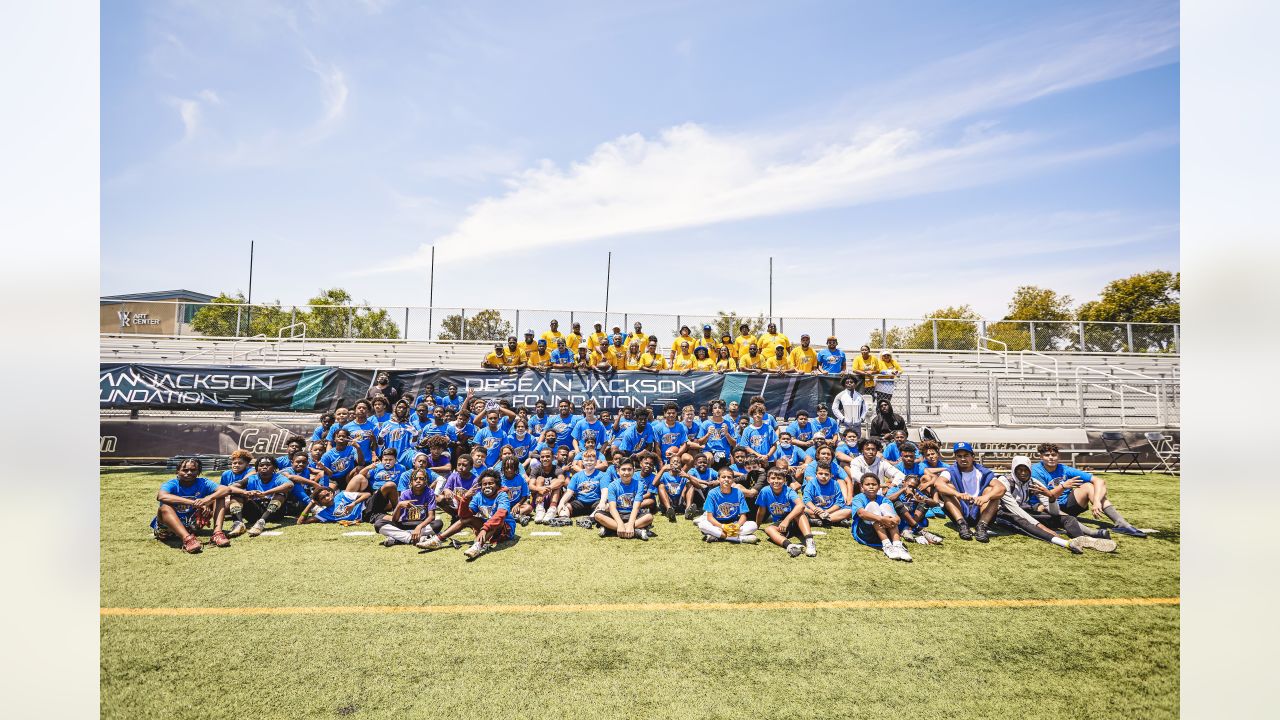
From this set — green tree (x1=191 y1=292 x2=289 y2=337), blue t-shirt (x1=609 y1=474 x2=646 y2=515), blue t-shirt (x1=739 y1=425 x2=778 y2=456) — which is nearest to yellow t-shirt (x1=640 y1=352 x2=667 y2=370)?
blue t-shirt (x1=739 y1=425 x2=778 y2=456)

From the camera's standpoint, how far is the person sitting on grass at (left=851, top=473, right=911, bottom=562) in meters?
6.66

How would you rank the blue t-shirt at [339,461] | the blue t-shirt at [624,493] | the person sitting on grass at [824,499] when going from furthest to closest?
1. the blue t-shirt at [339,461]
2. the blue t-shirt at [624,493]
3. the person sitting on grass at [824,499]

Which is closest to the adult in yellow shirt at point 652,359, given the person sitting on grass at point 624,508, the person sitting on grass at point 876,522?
the person sitting on grass at point 624,508

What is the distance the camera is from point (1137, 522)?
7.90 metres

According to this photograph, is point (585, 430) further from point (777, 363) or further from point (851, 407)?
point (851, 407)

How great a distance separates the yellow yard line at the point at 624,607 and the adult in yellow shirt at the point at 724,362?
710 centimetres

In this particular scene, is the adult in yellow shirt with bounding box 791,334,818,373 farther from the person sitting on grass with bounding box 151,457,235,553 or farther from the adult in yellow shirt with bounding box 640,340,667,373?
the person sitting on grass with bounding box 151,457,235,553

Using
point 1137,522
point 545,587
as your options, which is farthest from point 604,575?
point 1137,522

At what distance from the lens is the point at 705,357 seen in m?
12.4

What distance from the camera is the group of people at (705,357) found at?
472 inches

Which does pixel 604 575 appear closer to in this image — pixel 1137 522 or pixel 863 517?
pixel 863 517

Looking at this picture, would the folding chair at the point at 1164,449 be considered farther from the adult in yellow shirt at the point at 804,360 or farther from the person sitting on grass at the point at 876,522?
the person sitting on grass at the point at 876,522

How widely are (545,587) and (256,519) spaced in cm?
459

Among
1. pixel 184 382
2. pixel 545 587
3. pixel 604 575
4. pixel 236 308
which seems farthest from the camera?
pixel 236 308
